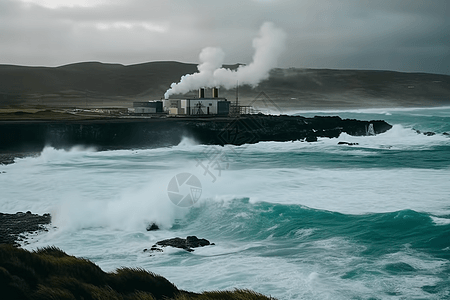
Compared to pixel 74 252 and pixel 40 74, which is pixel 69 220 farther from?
pixel 40 74

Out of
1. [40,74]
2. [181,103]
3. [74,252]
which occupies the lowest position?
[74,252]

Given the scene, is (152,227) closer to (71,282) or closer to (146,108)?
(71,282)

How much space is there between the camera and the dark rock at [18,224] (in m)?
13.9

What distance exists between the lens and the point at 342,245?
14.0 m

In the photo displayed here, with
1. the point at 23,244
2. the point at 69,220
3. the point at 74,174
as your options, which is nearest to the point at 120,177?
the point at 74,174

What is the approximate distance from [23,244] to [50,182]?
11.5m

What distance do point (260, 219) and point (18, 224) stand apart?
8197 mm

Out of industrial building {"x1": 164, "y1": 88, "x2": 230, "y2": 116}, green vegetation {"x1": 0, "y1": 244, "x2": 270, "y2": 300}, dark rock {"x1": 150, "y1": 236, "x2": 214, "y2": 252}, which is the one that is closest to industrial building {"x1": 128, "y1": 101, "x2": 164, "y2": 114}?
industrial building {"x1": 164, "y1": 88, "x2": 230, "y2": 116}

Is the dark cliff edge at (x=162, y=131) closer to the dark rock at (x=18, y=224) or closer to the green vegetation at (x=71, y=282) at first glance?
the dark rock at (x=18, y=224)

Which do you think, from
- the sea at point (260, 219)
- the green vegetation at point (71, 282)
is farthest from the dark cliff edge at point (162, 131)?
the green vegetation at point (71, 282)

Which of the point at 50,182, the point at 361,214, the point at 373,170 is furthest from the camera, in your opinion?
the point at 373,170

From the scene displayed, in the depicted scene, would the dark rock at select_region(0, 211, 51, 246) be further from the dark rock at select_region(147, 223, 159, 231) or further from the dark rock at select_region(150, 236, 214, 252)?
the dark rock at select_region(150, 236, 214, 252)

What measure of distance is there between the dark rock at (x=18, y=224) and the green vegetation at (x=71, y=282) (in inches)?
258

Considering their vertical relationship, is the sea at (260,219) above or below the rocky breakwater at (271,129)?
below
